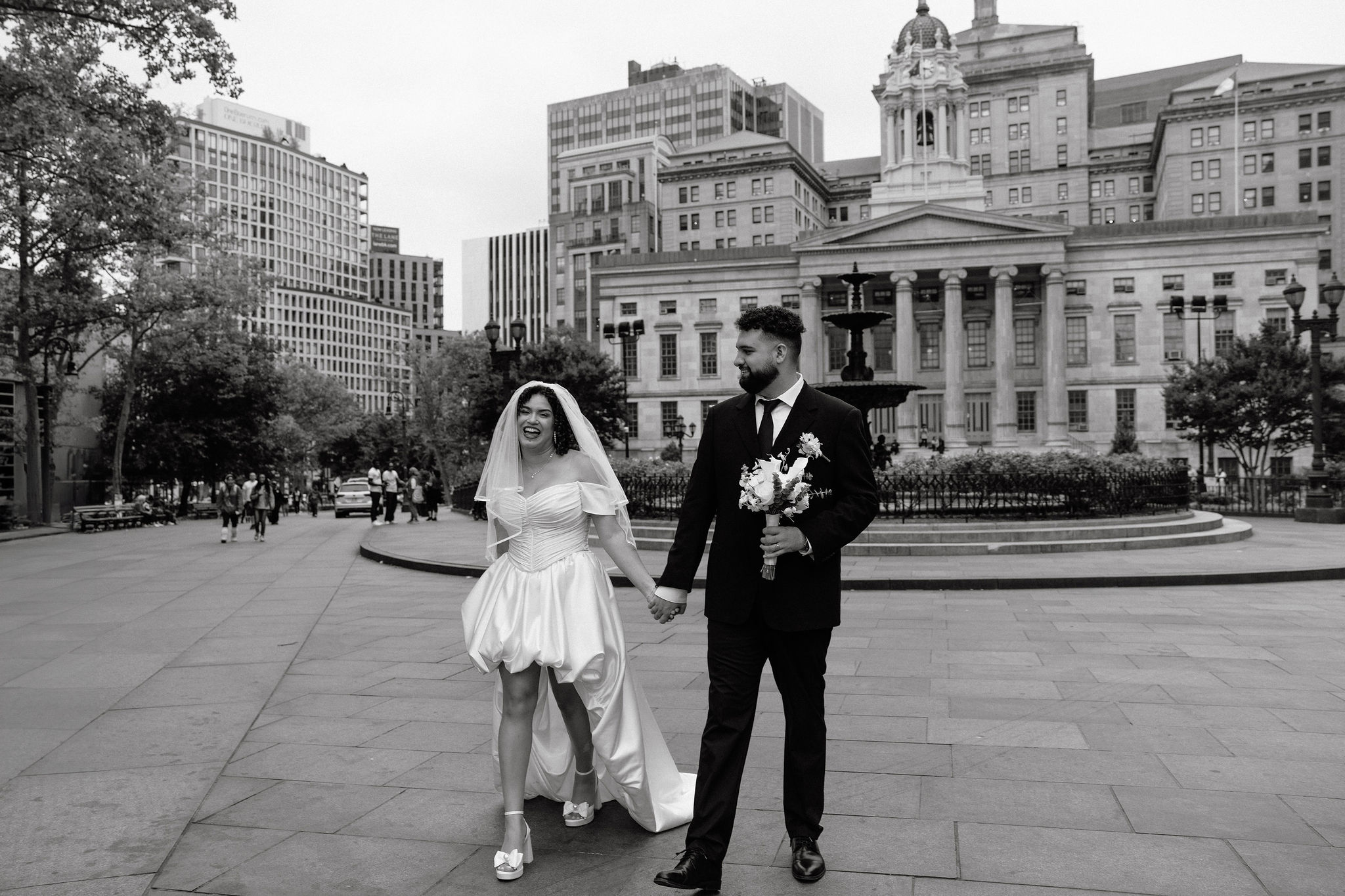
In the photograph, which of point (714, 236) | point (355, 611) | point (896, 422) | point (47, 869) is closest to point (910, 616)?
point (355, 611)

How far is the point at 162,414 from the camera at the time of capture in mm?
46625

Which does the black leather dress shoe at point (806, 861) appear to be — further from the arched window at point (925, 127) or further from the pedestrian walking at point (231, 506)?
the arched window at point (925, 127)

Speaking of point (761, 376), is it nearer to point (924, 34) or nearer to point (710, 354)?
point (710, 354)

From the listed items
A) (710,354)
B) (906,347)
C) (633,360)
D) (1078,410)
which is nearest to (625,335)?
(906,347)

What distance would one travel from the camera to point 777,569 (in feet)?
13.0

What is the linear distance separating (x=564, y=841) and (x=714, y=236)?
325 ft

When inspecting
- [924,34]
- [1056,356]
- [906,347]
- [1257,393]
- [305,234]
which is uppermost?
[305,234]

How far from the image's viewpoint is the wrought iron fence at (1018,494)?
64.1ft

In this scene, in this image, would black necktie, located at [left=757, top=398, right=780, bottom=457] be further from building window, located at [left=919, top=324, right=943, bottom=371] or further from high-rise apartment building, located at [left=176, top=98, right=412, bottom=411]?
high-rise apartment building, located at [left=176, top=98, right=412, bottom=411]

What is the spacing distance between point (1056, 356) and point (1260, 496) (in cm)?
3849

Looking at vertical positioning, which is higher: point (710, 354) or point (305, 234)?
point (305, 234)

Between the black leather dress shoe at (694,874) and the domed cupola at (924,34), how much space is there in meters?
86.4

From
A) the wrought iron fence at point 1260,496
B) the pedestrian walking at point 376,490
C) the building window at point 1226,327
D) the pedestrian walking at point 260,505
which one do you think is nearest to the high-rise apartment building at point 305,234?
the building window at point 1226,327

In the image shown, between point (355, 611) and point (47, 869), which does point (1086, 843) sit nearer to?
point (47, 869)
